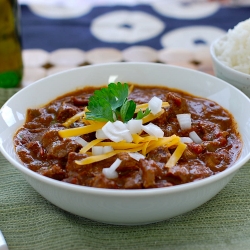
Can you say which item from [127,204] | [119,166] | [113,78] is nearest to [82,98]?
[113,78]

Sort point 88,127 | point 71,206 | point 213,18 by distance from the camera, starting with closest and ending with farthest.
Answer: point 71,206
point 88,127
point 213,18

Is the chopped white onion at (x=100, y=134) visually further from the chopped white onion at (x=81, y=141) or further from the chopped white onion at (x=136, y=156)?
the chopped white onion at (x=136, y=156)

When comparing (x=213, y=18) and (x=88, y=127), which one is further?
(x=213, y=18)

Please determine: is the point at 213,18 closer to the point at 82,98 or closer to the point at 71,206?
the point at 82,98

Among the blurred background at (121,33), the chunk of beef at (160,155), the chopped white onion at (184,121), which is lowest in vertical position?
the blurred background at (121,33)

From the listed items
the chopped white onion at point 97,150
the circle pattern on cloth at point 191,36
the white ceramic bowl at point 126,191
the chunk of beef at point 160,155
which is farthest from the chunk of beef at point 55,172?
the circle pattern on cloth at point 191,36
